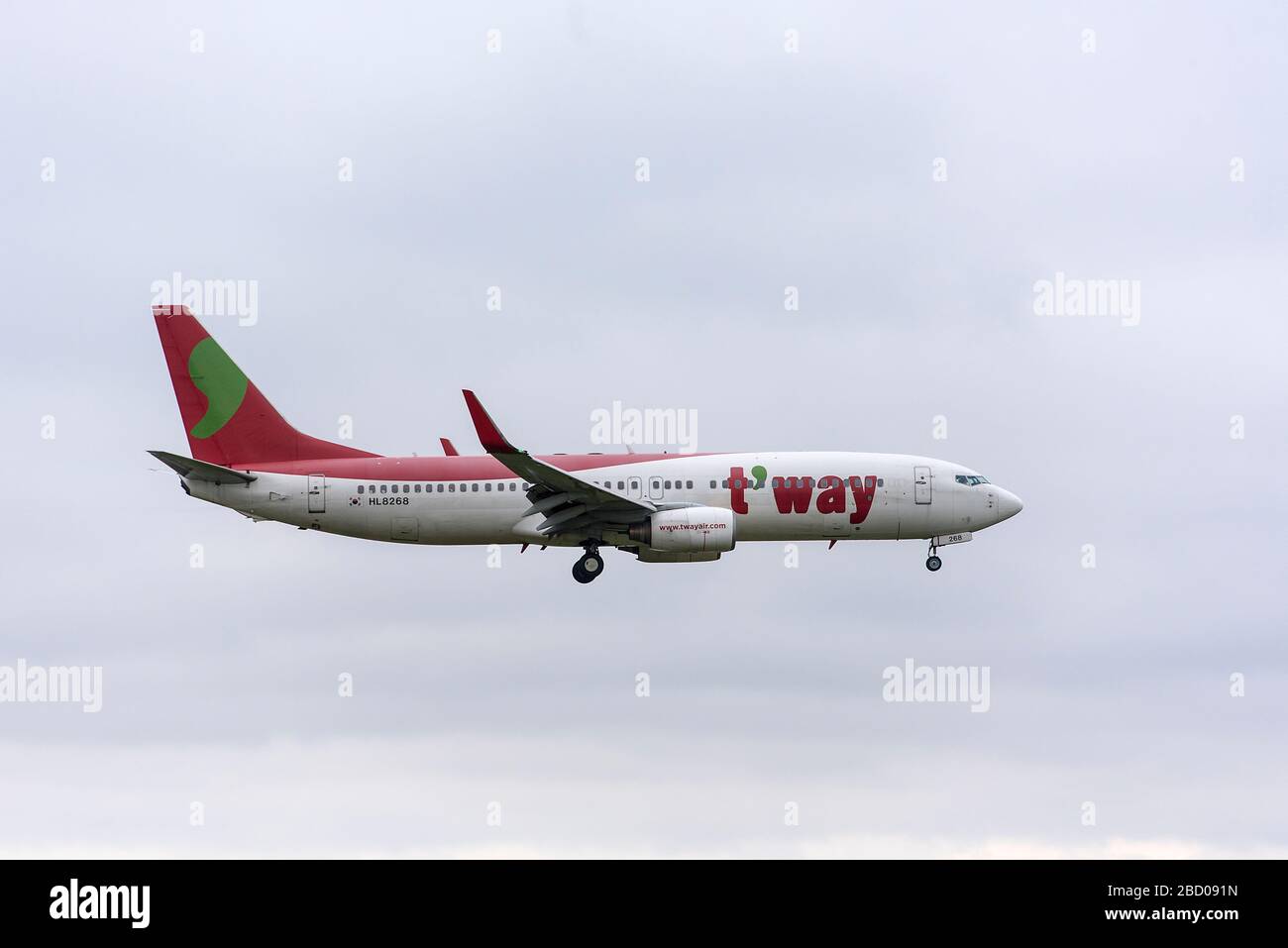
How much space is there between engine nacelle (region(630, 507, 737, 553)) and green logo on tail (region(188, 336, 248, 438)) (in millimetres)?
19222

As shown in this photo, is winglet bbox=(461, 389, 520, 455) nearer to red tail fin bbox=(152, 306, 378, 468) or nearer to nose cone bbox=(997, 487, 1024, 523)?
red tail fin bbox=(152, 306, 378, 468)

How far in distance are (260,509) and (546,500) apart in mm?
11734

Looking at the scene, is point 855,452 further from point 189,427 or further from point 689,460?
point 189,427

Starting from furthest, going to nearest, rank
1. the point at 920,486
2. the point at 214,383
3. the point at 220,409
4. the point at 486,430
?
the point at 214,383
the point at 220,409
the point at 920,486
the point at 486,430

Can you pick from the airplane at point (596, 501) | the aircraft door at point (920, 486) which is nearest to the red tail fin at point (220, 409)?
the airplane at point (596, 501)

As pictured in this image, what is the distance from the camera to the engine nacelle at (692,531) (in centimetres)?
7294

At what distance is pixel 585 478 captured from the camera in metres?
75.6

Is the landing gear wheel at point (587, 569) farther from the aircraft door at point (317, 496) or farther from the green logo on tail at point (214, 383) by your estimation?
the green logo on tail at point (214, 383)

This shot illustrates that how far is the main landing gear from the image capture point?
248 ft

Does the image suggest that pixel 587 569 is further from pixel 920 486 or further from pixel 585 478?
pixel 920 486

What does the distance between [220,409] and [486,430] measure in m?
15.6

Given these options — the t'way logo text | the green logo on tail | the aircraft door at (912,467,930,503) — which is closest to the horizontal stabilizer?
the green logo on tail

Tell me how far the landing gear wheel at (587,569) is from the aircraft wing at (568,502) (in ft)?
3.68

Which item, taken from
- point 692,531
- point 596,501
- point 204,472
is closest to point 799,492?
point 692,531
